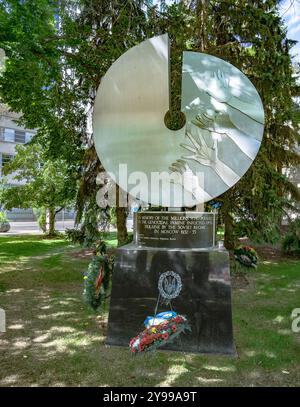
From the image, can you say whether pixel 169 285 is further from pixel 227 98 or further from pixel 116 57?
pixel 116 57

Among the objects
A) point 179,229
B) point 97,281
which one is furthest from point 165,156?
point 97,281

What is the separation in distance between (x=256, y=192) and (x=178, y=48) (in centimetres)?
444

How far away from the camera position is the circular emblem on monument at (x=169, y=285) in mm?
5371

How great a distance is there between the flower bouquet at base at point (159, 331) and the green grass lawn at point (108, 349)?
6.1 inches

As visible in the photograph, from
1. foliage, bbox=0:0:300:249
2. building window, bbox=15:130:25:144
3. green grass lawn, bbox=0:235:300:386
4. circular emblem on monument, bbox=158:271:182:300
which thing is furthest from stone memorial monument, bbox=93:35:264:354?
building window, bbox=15:130:25:144

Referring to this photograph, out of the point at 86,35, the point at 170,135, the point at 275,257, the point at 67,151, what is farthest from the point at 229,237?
the point at 86,35

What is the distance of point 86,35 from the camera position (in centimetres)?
1084

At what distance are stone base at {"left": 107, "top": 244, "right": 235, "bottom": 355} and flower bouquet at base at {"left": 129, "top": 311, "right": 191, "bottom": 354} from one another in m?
0.09

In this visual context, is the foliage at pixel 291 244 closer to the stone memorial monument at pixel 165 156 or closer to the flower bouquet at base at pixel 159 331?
the stone memorial monument at pixel 165 156

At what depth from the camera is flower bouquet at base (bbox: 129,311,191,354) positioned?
5152mm

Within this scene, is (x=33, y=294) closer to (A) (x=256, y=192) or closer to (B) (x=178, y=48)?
(A) (x=256, y=192)

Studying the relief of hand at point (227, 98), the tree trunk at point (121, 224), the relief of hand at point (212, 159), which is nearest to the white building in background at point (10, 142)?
the tree trunk at point (121, 224)

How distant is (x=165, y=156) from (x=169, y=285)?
197cm
